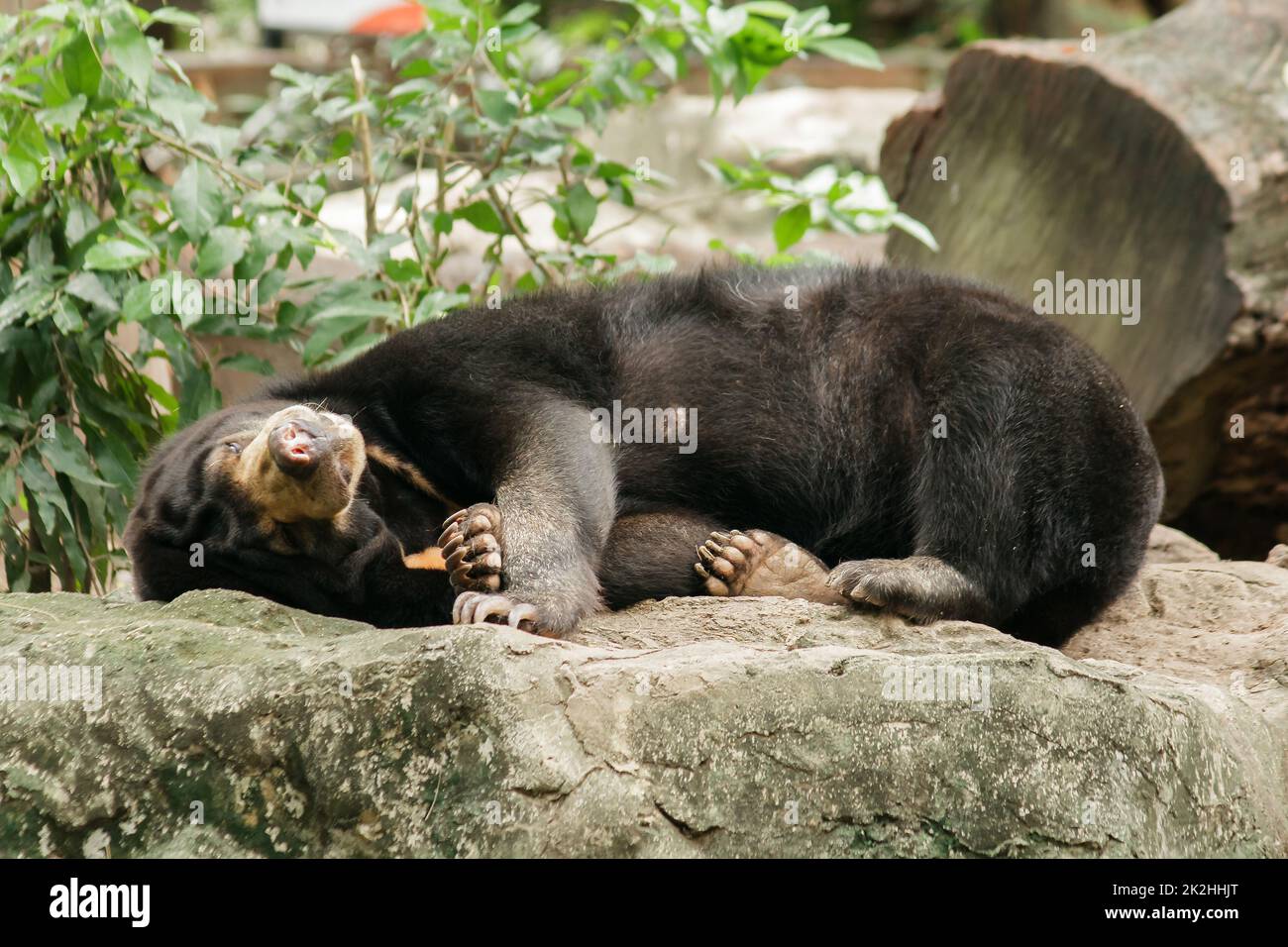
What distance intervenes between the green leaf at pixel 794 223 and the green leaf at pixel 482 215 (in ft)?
4.05

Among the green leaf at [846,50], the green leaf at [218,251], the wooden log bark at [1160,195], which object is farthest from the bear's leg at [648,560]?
the wooden log bark at [1160,195]

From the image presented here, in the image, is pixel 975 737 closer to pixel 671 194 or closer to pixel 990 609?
pixel 990 609

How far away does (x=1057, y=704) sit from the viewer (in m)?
3.21

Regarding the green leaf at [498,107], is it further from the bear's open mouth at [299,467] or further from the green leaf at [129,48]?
the bear's open mouth at [299,467]

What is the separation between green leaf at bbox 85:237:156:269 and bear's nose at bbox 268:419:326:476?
5.51 feet

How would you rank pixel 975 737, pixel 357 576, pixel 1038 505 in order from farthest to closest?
pixel 1038 505, pixel 357 576, pixel 975 737

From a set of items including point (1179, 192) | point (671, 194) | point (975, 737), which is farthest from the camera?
point (671, 194)

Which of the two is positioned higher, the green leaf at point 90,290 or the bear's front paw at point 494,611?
the green leaf at point 90,290

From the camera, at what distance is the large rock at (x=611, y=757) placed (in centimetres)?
309

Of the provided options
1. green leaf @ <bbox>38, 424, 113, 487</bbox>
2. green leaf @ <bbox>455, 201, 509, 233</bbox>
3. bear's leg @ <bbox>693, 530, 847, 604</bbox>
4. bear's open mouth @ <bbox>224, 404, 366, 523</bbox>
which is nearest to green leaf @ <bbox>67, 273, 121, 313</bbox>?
green leaf @ <bbox>38, 424, 113, 487</bbox>

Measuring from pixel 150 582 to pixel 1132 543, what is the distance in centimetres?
294

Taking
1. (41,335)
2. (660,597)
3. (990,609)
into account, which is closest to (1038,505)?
(990,609)

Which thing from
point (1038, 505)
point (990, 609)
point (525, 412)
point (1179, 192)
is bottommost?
point (990, 609)

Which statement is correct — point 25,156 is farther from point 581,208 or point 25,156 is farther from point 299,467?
point 581,208
